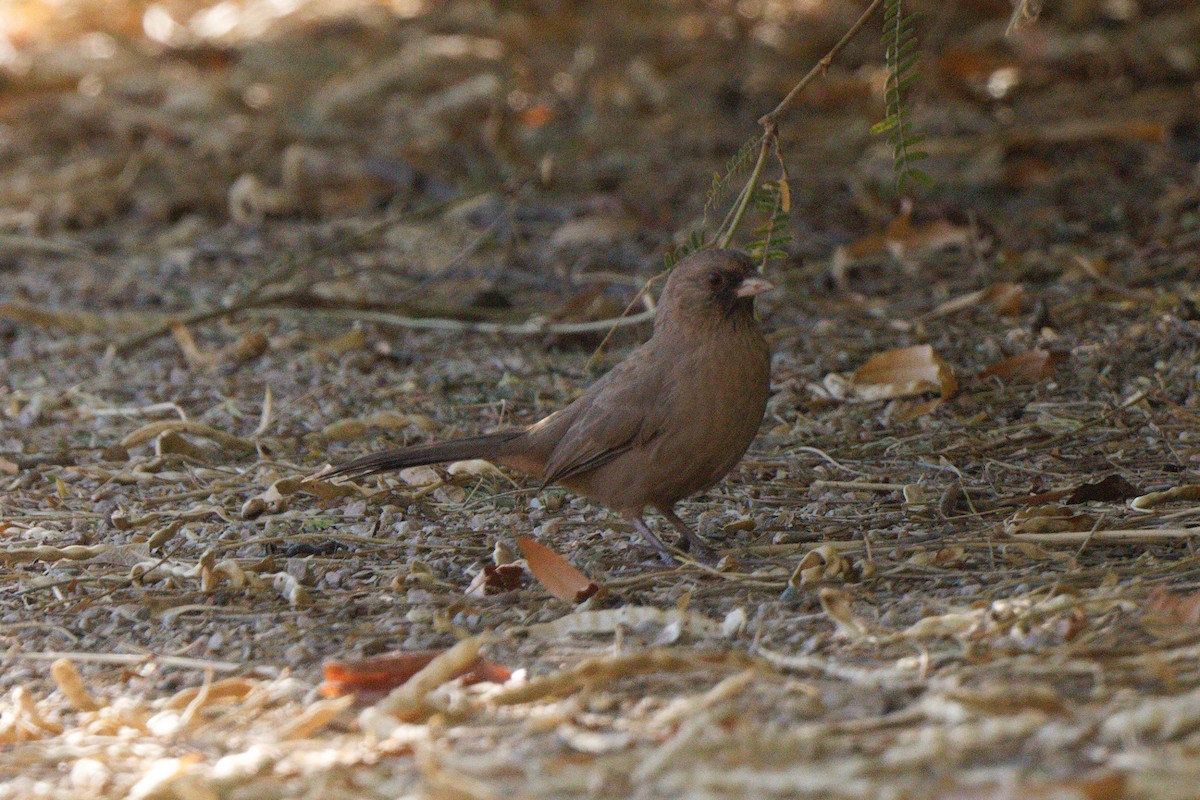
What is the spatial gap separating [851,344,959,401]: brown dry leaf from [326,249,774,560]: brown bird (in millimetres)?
1042

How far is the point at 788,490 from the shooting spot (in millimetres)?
4363

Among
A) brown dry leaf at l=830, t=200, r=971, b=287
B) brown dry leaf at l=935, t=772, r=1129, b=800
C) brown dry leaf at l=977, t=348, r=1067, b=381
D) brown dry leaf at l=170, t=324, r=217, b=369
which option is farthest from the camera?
brown dry leaf at l=830, t=200, r=971, b=287

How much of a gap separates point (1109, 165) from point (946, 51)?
1765 millimetres

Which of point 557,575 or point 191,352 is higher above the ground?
point 191,352

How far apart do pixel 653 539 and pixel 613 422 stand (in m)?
0.33

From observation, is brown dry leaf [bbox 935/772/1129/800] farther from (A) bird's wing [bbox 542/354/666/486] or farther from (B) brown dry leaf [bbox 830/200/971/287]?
(B) brown dry leaf [bbox 830/200/971/287]

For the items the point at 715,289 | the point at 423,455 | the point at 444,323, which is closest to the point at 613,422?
the point at 715,289

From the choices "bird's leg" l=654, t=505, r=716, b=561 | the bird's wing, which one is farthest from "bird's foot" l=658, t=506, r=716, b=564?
the bird's wing

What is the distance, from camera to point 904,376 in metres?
4.98

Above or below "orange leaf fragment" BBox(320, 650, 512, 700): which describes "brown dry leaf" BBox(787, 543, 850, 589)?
below

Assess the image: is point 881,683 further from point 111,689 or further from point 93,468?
point 93,468

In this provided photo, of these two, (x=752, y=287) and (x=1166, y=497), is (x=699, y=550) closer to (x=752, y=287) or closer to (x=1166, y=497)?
(x=752, y=287)

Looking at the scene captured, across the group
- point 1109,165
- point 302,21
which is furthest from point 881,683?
point 302,21

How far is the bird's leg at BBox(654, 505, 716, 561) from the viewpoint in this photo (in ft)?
12.8
